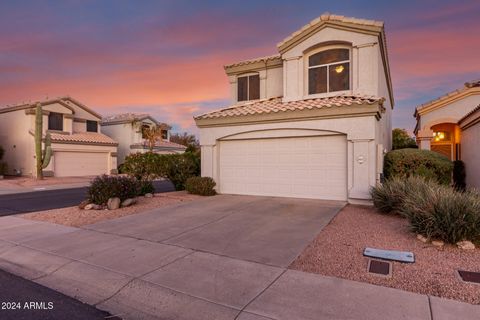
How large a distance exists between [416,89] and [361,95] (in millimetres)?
11715

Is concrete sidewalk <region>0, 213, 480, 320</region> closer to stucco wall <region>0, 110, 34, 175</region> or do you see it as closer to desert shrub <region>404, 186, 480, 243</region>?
desert shrub <region>404, 186, 480, 243</region>

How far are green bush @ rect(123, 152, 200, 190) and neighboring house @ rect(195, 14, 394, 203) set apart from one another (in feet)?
5.09

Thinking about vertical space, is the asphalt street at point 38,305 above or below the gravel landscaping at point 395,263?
below

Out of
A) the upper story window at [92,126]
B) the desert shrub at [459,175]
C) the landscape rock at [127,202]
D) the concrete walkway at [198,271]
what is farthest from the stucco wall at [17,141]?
the desert shrub at [459,175]

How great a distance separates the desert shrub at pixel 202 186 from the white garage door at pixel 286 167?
28.0 inches

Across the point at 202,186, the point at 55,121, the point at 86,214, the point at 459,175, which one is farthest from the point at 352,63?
the point at 55,121

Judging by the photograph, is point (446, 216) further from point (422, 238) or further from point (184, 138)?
point (184, 138)

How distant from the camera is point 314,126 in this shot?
37.9ft

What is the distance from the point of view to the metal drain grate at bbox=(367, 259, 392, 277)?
15.1 feet

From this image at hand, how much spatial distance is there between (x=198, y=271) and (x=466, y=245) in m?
5.05

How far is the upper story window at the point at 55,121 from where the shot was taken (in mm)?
27656

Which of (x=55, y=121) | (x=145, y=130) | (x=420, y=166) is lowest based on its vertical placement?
(x=420, y=166)

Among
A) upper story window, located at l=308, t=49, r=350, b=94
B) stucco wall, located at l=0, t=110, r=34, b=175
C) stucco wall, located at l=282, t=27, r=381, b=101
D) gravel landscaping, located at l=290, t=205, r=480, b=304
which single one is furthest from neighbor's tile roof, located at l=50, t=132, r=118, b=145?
gravel landscaping, located at l=290, t=205, r=480, b=304

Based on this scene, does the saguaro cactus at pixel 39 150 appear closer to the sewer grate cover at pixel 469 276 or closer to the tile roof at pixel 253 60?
the tile roof at pixel 253 60
